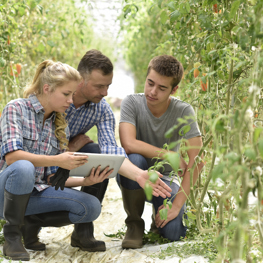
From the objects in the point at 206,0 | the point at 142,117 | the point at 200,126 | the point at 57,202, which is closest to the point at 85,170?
the point at 57,202

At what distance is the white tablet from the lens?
4.92 ft

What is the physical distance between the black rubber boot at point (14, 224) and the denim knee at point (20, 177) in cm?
3

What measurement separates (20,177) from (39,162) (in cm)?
10

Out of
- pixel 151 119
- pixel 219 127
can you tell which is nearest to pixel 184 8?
pixel 151 119

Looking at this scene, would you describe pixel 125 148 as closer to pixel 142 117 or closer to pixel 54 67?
pixel 142 117

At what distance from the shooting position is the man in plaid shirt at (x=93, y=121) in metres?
1.68

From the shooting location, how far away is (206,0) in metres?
1.32

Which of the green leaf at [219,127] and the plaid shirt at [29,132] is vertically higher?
the green leaf at [219,127]

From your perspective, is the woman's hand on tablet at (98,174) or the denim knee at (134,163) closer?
the woman's hand on tablet at (98,174)

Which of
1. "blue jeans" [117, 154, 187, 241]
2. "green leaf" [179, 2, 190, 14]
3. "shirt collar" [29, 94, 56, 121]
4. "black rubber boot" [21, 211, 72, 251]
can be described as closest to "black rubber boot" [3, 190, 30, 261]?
"black rubber boot" [21, 211, 72, 251]

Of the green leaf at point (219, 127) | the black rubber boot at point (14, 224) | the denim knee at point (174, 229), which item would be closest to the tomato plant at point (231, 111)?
the green leaf at point (219, 127)

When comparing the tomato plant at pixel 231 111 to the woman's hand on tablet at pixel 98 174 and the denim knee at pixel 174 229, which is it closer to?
the denim knee at pixel 174 229

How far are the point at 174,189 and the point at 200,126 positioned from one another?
0.36 metres

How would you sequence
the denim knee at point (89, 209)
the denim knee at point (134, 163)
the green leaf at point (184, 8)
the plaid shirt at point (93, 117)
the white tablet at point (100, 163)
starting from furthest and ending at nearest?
1. the plaid shirt at point (93, 117)
2. the denim knee at point (134, 163)
3. the denim knee at point (89, 209)
4. the white tablet at point (100, 163)
5. the green leaf at point (184, 8)
